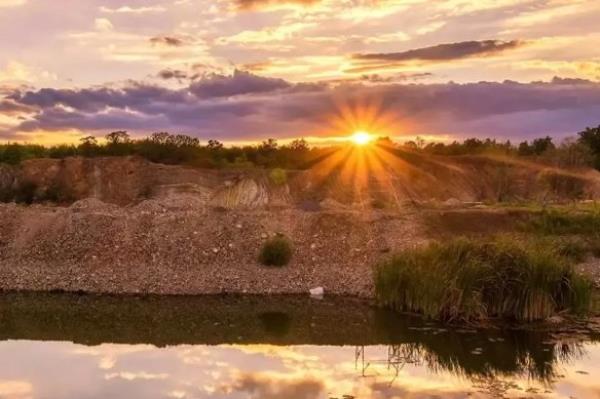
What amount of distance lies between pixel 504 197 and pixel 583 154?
39.5ft

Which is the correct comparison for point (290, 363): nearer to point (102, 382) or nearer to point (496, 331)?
point (102, 382)

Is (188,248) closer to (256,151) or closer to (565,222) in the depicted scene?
(565,222)

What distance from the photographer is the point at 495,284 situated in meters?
21.6

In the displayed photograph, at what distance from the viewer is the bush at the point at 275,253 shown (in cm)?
2909

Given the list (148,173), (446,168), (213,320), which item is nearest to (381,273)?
(213,320)

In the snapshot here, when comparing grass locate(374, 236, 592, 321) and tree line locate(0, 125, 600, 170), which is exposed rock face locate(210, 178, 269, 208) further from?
grass locate(374, 236, 592, 321)

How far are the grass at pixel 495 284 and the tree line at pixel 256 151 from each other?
3337cm

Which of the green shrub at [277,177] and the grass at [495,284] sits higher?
the green shrub at [277,177]

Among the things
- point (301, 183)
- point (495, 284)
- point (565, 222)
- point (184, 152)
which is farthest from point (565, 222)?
point (184, 152)

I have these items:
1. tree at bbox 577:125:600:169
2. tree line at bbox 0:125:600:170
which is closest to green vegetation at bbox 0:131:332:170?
tree line at bbox 0:125:600:170

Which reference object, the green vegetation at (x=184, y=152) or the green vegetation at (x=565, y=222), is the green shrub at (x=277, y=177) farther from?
the green vegetation at (x=565, y=222)

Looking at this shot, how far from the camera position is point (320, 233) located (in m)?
31.7

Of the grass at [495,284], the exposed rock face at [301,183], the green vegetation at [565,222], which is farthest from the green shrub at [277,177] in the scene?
the grass at [495,284]

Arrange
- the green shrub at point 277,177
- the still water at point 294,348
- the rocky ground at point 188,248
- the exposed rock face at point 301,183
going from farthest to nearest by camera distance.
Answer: the green shrub at point 277,177, the exposed rock face at point 301,183, the rocky ground at point 188,248, the still water at point 294,348
